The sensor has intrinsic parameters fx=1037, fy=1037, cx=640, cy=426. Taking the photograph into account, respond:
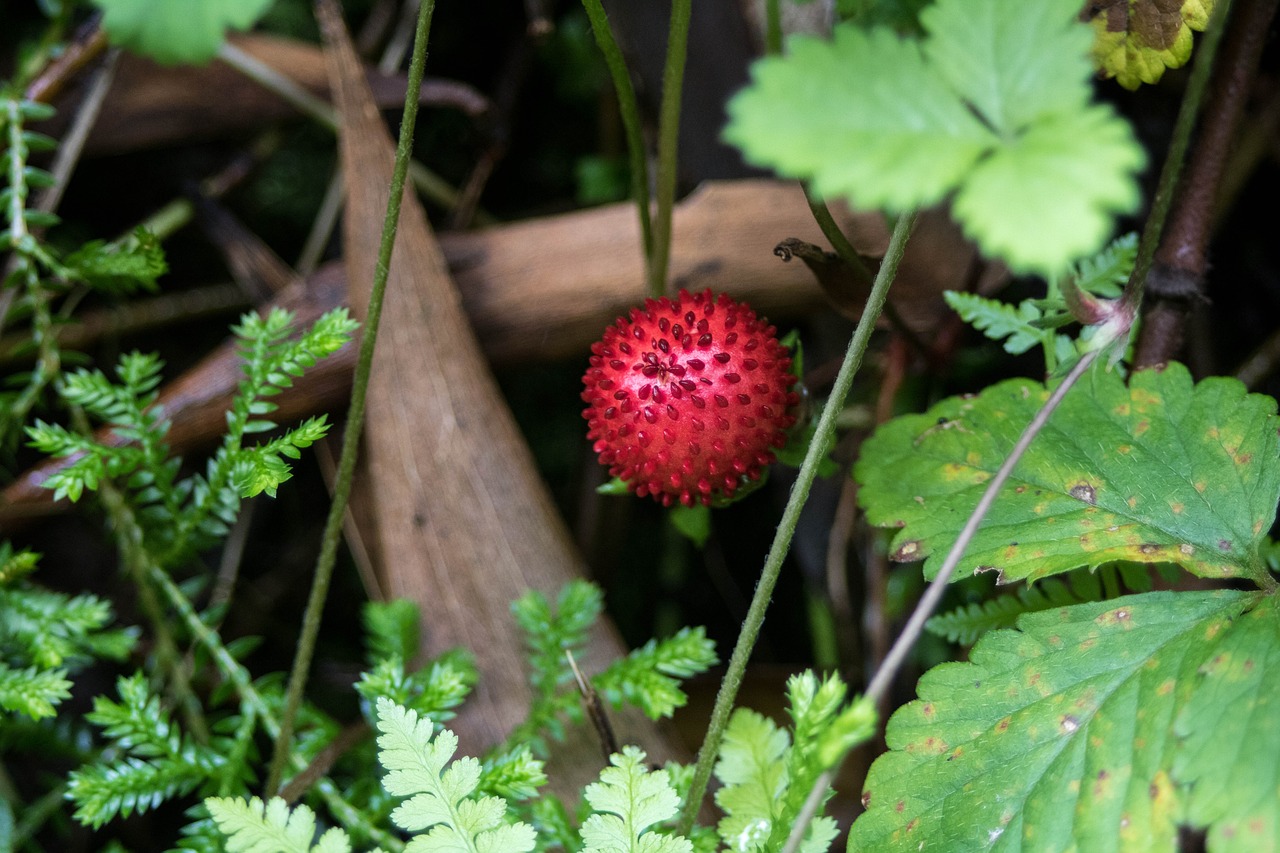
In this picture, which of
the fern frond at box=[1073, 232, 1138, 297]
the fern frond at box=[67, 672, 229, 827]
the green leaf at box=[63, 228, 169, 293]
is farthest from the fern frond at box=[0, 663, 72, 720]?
the fern frond at box=[1073, 232, 1138, 297]

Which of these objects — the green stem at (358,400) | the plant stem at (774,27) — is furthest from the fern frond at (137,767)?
the plant stem at (774,27)

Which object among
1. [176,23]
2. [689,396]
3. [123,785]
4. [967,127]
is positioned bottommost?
[123,785]

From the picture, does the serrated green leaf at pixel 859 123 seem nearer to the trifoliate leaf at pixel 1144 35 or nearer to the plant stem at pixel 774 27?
the trifoliate leaf at pixel 1144 35

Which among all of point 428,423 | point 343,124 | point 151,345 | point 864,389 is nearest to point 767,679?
point 864,389

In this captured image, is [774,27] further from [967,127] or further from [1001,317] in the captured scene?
[967,127]


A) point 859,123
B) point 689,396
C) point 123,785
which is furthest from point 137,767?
point 859,123

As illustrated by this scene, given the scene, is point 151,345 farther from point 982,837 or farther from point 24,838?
point 982,837
